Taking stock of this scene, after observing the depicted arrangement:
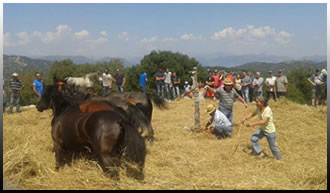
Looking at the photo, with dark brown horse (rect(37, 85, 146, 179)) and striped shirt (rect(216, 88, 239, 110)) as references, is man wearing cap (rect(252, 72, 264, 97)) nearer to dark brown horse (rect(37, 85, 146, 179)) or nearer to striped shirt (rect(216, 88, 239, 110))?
striped shirt (rect(216, 88, 239, 110))

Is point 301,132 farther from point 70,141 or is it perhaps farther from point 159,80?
point 159,80

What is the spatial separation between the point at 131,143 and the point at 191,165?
152 centimetres

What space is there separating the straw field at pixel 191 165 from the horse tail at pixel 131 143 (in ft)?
1.20

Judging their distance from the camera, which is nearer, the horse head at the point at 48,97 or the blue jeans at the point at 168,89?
the horse head at the point at 48,97

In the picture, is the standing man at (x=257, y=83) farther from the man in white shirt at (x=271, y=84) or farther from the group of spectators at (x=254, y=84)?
the man in white shirt at (x=271, y=84)

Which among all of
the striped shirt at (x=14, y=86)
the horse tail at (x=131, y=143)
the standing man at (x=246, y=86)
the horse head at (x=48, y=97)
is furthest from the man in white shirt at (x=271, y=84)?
the striped shirt at (x=14, y=86)

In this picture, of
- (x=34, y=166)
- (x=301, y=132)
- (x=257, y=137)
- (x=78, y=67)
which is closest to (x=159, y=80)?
(x=301, y=132)

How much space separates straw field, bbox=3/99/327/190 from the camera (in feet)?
13.1

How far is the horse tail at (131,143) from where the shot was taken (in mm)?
3929

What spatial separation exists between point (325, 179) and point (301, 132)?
3.87 m

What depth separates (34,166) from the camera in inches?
169

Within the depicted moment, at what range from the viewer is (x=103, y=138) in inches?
151

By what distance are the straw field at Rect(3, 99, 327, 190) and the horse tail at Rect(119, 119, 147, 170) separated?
0.37 metres

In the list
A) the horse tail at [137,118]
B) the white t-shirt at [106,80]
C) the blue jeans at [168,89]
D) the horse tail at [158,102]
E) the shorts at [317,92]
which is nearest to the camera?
the horse tail at [137,118]
